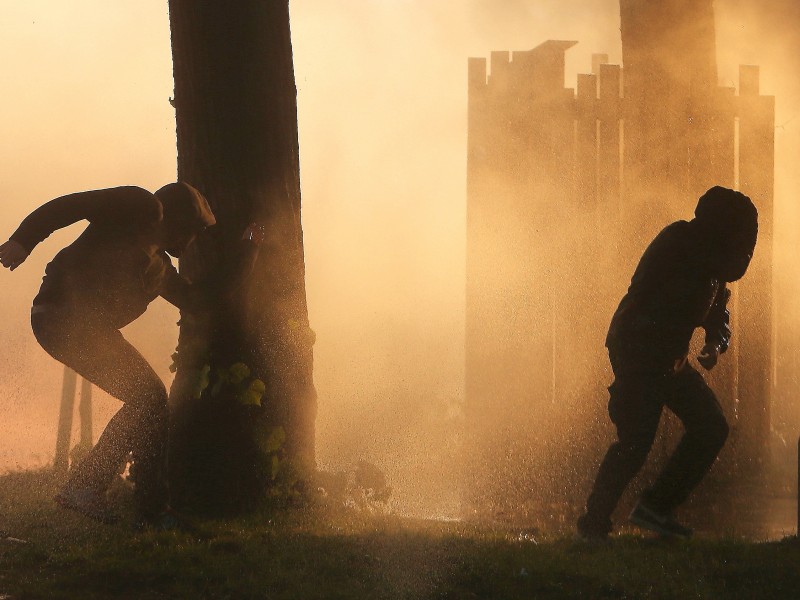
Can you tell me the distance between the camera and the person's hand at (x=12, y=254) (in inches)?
150

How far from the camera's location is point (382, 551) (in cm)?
416

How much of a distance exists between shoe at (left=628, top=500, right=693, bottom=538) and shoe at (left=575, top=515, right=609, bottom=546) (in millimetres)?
199

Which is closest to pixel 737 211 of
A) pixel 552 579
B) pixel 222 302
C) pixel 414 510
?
pixel 552 579

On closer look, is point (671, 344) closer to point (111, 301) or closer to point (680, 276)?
point (680, 276)

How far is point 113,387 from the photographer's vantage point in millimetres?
4121

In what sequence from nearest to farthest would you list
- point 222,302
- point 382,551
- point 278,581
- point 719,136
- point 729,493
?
point 278,581 < point 382,551 < point 222,302 < point 729,493 < point 719,136

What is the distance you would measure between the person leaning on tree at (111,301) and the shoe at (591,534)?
1.78 m

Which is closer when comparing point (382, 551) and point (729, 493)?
point (382, 551)

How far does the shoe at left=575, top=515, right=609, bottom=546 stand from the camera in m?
4.34

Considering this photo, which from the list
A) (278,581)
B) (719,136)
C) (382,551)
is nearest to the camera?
(278,581)

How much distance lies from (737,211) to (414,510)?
3404 mm

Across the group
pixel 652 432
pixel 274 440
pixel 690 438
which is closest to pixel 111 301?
pixel 274 440

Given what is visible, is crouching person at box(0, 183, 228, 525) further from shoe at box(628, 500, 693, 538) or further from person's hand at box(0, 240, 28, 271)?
shoe at box(628, 500, 693, 538)

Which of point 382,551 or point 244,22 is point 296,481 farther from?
point 244,22
